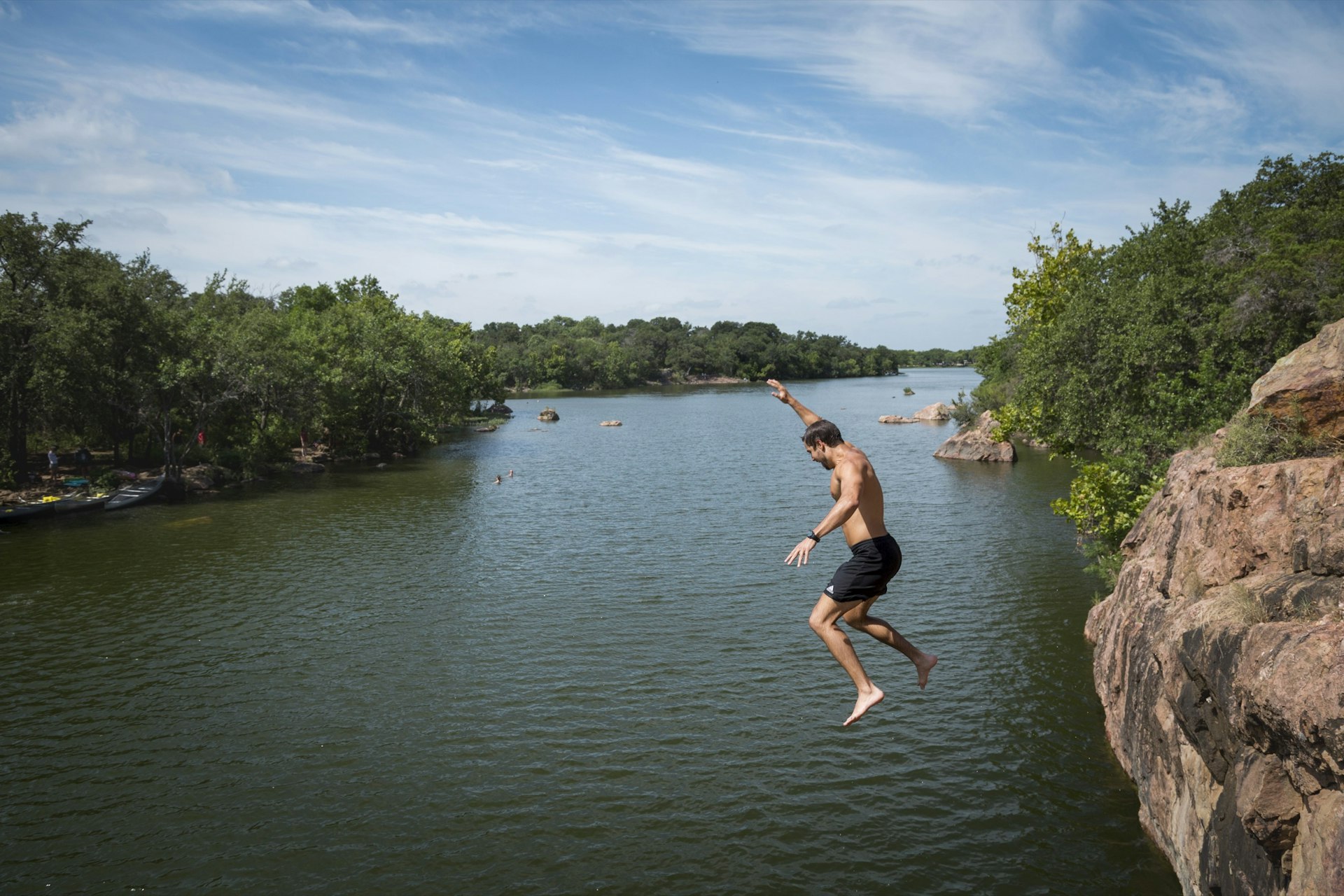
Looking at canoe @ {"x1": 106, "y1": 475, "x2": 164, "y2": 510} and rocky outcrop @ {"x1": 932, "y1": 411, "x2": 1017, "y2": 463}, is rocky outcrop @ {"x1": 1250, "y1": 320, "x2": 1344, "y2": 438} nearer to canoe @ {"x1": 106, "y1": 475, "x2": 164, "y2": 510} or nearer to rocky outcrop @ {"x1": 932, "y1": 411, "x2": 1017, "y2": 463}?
rocky outcrop @ {"x1": 932, "y1": 411, "x2": 1017, "y2": 463}

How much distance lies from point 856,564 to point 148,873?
31.6 feet

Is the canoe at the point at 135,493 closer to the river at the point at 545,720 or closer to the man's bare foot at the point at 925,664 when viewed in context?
the river at the point at 545,720

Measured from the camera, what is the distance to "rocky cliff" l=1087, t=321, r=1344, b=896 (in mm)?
6473

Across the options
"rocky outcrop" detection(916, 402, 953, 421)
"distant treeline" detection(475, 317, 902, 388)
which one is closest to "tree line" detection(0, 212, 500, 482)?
"rocky outcrop" detection(916, 402, 953, 421)

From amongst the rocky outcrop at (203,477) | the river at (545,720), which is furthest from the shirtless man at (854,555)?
the rocky outcrop at (203,477)

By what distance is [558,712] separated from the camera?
15.2 metres

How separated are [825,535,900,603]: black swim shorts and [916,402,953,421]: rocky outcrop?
6785 centimetres

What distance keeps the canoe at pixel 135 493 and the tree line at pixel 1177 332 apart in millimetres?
33795

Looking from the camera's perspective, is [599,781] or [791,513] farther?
[791,513]

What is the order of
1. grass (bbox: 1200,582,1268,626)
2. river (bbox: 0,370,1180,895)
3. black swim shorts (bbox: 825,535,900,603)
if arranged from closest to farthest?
grass (bbox: 1200,582,1268,626), black swim shorts (bbox: 825,535,900,603), river (bbox: 0,370,1180,895)

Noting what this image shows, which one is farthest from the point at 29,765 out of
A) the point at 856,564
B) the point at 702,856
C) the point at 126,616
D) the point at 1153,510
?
the point at 1153,510

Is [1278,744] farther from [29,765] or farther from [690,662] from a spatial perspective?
[29,765]

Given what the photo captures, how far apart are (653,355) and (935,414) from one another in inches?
3636

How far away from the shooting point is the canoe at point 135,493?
34.7 m
